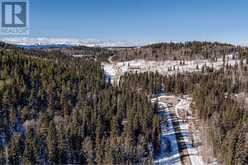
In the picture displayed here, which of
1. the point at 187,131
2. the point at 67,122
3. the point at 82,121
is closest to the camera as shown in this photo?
the point at 67,122

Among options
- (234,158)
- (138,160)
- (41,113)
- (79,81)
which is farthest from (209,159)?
(79,81)

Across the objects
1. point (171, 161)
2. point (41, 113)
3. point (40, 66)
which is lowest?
point (171, 161)

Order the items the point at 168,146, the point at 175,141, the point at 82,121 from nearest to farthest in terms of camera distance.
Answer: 1. the point at 168,146
2. the point at 82,121
3. the point at 175,141

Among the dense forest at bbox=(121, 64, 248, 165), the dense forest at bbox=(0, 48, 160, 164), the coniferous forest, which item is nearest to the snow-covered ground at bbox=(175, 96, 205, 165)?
the dense forest at bbox=(121, 64, 248, 165)

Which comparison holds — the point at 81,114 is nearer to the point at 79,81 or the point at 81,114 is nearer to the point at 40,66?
the point at 79,81

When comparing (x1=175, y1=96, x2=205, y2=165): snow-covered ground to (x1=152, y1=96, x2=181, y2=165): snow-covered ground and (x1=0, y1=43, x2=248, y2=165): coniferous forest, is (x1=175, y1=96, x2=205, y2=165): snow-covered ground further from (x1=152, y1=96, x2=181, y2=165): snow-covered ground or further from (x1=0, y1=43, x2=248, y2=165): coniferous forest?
(x1=0, y1=43, x2=248, y2=165): coniferous forest

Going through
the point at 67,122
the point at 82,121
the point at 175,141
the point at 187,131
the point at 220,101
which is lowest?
the point at 175,141

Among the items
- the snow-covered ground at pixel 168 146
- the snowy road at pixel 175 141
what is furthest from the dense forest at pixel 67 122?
the snowy road at pixel 175 141

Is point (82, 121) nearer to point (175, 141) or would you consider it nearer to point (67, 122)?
point (67, 122)

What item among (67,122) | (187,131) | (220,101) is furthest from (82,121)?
(220,101)
